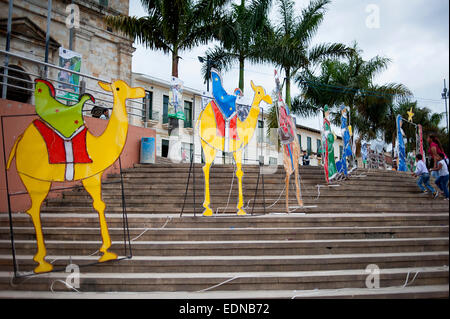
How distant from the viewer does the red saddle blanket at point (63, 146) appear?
4.29m

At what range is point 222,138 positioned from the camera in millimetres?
6812

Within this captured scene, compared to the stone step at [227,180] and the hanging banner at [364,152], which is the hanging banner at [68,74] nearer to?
the stone step at [227,180]

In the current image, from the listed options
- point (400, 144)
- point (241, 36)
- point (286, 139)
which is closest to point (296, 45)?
point (241, 36)

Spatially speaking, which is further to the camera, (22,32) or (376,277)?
(22,32)

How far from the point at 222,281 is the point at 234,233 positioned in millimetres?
1275

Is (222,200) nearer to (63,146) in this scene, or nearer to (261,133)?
(63,146)

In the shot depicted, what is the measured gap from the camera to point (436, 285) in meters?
4.23

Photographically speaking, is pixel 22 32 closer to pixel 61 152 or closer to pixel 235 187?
pixel 235 187

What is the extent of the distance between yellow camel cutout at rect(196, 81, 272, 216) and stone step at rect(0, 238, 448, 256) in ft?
5.19

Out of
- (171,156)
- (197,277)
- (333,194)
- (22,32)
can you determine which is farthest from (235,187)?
(22,32)

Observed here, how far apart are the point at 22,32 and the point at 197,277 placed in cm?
1735

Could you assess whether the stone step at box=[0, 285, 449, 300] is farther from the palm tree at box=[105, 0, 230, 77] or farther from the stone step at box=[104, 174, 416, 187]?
the palm tree at box=[105, 0, 230, 77]
